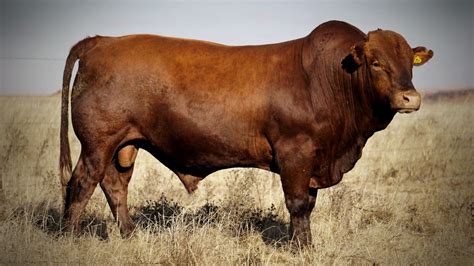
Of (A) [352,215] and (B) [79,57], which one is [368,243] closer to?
(A) [352,215]

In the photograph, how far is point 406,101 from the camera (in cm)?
542

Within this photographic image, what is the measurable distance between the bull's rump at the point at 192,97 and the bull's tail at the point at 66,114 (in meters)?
0.26

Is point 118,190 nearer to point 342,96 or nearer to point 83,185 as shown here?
point 83,185

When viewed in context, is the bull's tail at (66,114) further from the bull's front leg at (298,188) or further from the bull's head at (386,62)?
the bull's head at (386,62)

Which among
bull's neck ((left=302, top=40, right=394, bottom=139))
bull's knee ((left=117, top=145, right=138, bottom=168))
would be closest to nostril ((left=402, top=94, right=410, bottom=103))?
bull's neck ((left=302, top=40, right=394, bottom=139))

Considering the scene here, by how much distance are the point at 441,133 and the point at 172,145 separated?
8.41 metres

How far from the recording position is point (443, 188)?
29.7ft

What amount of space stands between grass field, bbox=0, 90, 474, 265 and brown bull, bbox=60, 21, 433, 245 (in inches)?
21.1

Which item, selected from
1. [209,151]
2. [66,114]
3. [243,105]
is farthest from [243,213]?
[66,114]

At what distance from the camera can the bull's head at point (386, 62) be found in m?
5.59

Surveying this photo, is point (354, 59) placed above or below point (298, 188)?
above

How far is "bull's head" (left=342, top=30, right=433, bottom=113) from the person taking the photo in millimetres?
5590

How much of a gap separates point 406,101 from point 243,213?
2587mm

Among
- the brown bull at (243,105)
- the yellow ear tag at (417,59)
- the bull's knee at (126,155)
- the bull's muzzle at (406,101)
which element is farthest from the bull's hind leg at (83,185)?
the yellow ear tag at (417,59)
